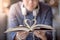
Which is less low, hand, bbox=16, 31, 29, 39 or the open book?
the open book

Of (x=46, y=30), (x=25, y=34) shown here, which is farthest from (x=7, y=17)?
(x=46, y=30)

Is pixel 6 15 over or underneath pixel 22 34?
over

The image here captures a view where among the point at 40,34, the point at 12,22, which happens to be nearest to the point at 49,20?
the point at 40,34

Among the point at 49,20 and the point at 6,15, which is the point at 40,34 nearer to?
the point at 49,20

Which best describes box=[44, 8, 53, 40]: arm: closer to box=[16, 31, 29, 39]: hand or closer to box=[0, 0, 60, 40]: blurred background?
box=[0, 0, 60, 40]: blurred background

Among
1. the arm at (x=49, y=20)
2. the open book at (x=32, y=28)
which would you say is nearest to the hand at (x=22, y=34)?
the open book at (x=32, y=28)

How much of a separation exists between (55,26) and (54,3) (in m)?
0.15

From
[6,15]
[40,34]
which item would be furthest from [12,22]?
[40,34]

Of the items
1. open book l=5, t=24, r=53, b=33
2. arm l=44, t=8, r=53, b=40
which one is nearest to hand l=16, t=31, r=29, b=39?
open book l=5, t=24, r=53, b=33

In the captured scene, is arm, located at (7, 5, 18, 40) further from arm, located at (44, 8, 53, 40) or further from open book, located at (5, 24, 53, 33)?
arm, located at (44, 8, 53, 40)

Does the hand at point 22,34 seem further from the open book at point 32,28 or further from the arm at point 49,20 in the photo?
the arm at point 49,20

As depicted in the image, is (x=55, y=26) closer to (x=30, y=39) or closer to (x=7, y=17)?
(x=30, y=39)

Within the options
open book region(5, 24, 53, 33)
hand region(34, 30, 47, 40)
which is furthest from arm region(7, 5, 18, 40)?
hand region(34, 30, 47, 40)

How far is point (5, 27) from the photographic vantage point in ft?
2.43
